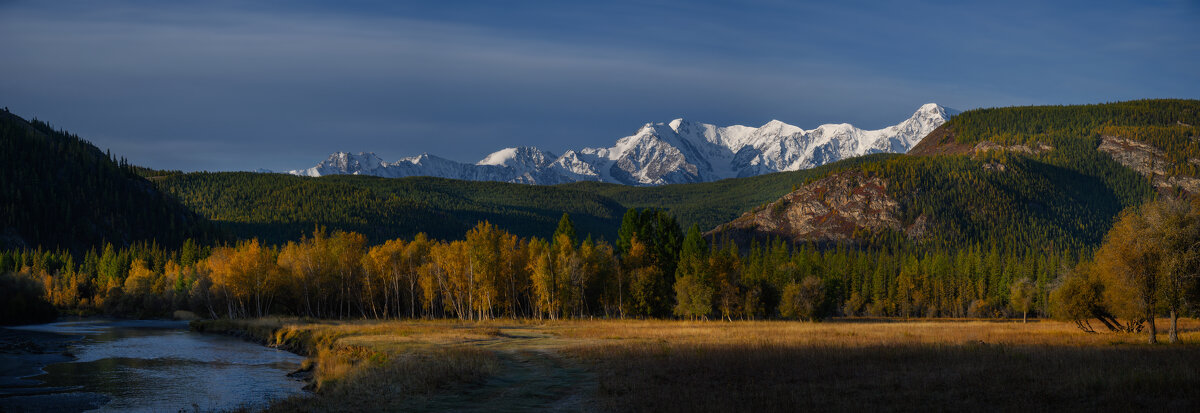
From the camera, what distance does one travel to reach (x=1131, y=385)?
22672 mm

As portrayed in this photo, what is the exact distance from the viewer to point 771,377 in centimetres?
2858

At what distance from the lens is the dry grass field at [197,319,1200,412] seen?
2239 centimetres

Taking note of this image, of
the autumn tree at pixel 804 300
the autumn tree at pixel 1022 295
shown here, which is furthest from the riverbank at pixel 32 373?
the autumn tree at pixel 1022 295

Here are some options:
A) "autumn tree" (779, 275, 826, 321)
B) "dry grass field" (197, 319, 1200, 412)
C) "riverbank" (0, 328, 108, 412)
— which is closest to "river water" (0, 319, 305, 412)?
"riverbank" (0, 328, 108, 412)

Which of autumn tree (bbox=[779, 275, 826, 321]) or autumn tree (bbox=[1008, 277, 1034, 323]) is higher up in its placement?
autumn tree (bbox=[779, 275, 826, 321])

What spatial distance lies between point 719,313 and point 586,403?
8234cm

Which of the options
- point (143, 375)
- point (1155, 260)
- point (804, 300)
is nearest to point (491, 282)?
point (804, 300)

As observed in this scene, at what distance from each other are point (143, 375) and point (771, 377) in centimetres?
3957

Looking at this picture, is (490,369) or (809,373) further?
(490,369)

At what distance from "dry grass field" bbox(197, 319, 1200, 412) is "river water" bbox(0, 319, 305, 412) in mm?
4608

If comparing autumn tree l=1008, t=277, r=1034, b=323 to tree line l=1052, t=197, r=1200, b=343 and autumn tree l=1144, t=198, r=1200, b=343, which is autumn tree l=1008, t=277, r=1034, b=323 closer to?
tree line l=1052, t=197, r=1200, b=343

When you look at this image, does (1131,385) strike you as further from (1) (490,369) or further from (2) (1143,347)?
(1) (490,369)

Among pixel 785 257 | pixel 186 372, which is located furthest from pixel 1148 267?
pixel 785 257

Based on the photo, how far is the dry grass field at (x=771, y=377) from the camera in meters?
22.4
